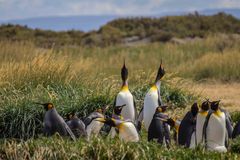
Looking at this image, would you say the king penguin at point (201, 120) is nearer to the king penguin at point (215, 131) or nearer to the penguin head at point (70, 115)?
the king penguin at point (215, 131)

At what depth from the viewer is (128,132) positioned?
8.06m

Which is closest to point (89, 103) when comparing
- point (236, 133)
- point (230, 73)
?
point (236, 133)

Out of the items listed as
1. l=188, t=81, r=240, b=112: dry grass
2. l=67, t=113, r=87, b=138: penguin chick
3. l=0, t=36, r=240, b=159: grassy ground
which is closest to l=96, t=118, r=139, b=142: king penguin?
l=67, t=113, r=87, b=138: penguin chick

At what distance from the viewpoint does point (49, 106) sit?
8.45m

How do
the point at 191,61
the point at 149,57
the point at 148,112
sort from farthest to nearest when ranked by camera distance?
the point at 149,57 → the point at 191,61 → the point at 148,112

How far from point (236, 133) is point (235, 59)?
373 inches

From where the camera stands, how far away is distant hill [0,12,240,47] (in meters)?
34.8

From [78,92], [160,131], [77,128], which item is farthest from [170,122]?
[78,92]

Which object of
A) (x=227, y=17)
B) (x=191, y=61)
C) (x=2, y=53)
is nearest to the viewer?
(x=2, y=53)

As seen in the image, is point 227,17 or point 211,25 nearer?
point 211,25

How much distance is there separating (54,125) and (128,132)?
40.3 inches

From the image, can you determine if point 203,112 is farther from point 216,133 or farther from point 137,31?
point 137,31

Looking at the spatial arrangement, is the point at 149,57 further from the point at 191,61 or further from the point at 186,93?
the point at 186,93

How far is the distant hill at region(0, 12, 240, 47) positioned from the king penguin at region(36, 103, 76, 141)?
24574 millimetres
